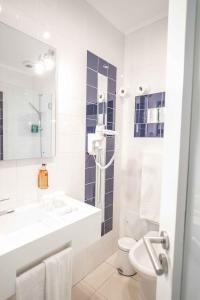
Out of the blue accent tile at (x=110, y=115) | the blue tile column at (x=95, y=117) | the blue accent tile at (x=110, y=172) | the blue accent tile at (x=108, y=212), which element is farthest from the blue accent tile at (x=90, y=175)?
the blue accent tile at (x=110, y=115)

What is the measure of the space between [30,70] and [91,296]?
1877 millimetres

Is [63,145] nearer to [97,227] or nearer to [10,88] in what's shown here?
[10,88]

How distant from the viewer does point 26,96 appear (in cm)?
129

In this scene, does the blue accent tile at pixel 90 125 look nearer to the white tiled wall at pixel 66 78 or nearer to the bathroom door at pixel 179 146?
the white tiled wall at pixel 66 78

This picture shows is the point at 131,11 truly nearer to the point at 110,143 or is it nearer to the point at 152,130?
the point at 152,130

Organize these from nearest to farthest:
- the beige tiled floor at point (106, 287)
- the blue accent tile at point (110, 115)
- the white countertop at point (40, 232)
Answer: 1. the white countertop at point (40, 232)
2. the beige tiled floor at point (106, 287)
3. the blue accent tile at point (110, 115)

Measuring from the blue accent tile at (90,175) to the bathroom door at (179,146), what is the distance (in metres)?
1.16

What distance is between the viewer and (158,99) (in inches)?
71.2

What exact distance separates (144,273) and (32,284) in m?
0.81

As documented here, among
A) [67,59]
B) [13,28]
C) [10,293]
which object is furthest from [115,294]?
[13,28]

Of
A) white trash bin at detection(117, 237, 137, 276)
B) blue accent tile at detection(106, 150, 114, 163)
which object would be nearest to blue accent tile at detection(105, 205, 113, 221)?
white trash bin at detection(117, 237, 137, 276)

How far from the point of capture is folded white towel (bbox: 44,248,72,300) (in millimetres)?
998

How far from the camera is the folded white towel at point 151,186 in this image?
1777 millimetres

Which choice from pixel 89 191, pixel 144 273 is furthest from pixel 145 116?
pixel 144 273
